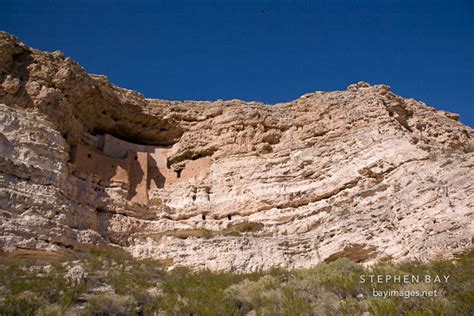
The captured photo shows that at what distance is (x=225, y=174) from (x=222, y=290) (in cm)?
747

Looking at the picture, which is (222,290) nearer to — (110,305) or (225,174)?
(110,305)

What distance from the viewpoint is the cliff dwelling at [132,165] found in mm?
16922

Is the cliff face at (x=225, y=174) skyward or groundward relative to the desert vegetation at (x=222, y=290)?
skyward

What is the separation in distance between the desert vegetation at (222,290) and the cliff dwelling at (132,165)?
4.84 metres

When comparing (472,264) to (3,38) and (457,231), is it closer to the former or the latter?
(457,231)

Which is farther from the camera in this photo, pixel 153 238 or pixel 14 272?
pixel 153 238

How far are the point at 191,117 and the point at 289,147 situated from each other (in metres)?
4.76

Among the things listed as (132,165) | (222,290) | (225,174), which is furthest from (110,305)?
(132,165)

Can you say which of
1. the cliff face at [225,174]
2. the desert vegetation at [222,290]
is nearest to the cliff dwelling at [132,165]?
the cliff face at [225,174]

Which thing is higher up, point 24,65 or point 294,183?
point 24,65

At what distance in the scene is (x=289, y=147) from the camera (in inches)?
711

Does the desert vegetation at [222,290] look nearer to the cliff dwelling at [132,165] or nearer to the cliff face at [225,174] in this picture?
the cliff face at [225,174]

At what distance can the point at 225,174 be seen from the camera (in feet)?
58.4

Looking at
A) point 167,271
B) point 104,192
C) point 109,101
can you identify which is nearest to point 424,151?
point 167,271
